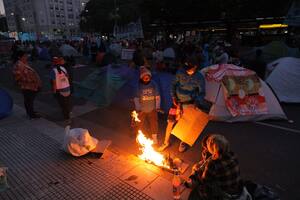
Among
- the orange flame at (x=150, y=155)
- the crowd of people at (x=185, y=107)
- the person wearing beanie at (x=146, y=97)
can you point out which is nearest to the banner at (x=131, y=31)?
the crowd of people at (x=185, y=107)

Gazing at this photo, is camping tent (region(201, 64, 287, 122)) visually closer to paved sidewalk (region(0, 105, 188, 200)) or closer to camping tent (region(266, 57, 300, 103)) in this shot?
camping tent (region(266, 57, 300, 103))

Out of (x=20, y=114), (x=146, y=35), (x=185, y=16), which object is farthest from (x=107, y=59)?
(x=146, y=35)

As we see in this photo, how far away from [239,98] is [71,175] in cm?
457

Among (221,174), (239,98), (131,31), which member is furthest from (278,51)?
(221,174)

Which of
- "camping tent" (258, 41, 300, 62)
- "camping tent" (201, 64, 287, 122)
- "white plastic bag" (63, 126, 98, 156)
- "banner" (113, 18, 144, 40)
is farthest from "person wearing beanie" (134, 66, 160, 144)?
"banner" (113, 18, 144, 40)

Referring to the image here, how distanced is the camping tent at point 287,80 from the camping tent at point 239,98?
197cm

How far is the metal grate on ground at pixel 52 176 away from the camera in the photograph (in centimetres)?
375

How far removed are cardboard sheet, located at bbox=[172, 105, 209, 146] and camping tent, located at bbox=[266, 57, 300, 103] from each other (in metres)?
4.95

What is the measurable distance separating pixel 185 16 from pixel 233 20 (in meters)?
4.24

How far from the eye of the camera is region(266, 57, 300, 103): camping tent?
325 inches

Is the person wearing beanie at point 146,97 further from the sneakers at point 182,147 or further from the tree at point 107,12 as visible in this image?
the tree at point 107,12

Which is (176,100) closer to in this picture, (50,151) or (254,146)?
(254,146)

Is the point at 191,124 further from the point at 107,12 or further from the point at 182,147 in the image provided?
the point at 107,12

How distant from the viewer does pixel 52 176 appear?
4262 mm
